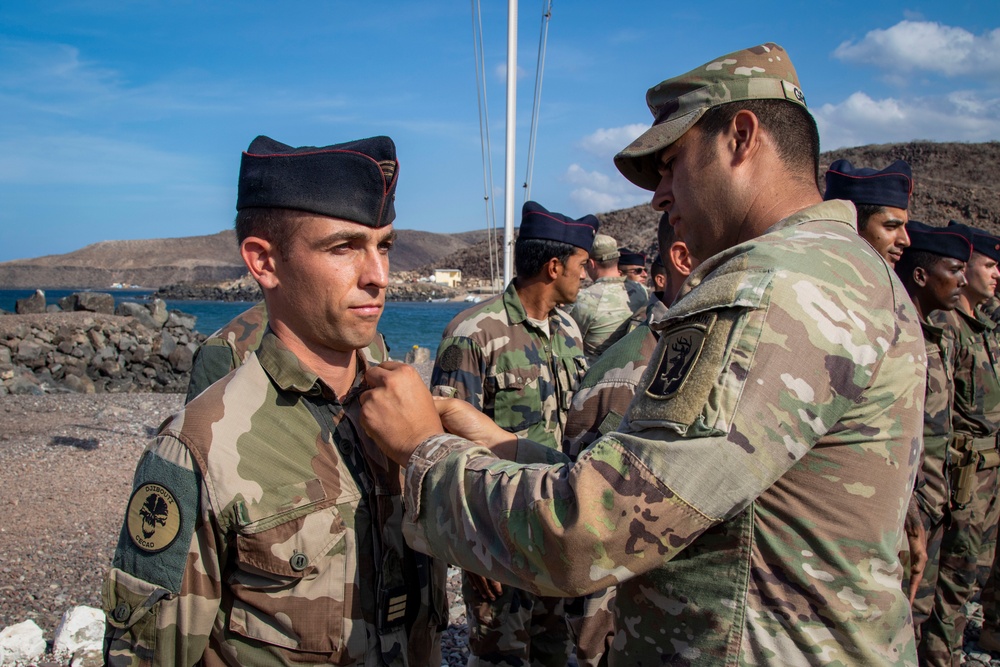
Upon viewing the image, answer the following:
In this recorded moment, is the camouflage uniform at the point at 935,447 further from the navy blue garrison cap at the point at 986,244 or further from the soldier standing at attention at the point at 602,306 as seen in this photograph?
the soldier standing at attention at the point at 602,306

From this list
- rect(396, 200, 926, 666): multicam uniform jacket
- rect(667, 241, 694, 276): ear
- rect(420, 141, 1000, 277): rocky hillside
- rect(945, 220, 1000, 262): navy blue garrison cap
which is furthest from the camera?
rect(420, 141, 1000, 277): rocky hillside

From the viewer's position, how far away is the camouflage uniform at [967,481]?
5.00m

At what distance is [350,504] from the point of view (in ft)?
6.89

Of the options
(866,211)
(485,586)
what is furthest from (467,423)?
(866,211)

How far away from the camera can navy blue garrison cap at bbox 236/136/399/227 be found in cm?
218

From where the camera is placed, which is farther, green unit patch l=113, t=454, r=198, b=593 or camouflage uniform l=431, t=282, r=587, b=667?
camouflage uniform l=431, t=282, r=587, b=667

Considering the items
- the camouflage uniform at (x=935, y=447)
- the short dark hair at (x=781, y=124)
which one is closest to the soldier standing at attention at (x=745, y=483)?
the short dark hair at (x=781, y=124)

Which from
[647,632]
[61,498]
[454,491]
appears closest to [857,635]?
[647,632]

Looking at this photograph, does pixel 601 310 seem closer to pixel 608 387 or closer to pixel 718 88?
pixel 608 387

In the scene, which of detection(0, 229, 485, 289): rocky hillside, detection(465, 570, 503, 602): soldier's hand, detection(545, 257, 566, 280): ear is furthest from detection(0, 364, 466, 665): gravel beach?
detection(0, 229, 485, 289): rocky hillside

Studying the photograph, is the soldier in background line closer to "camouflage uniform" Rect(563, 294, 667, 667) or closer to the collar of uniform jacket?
"camouflage uniform" Rect(563, 294, 667, 667)

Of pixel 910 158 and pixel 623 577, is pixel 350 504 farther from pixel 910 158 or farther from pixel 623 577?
pixel 910 158

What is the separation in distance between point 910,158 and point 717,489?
74472 mm

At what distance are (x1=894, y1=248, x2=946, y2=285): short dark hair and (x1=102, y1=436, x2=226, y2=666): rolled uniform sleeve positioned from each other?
502cm
